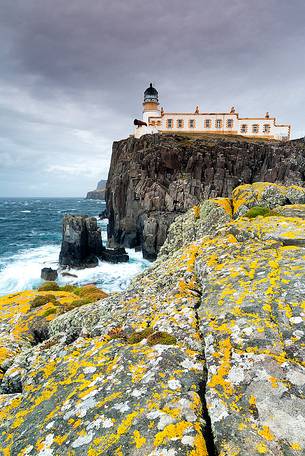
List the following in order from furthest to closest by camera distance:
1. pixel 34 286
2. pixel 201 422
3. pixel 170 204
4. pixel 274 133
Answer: pixel 274 133 < pixel 170 204 < pixel 34 286 < pixel 201 422

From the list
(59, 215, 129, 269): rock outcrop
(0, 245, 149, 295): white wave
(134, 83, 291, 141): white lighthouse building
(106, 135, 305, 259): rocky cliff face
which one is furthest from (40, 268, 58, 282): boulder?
(134, 83, 291, 141): white lighthouse building

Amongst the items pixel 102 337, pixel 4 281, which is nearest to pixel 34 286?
pixel 4 281

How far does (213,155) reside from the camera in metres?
77.6

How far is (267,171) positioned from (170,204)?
34.1 m

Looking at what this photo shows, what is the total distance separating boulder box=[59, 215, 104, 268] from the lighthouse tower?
65077 mm

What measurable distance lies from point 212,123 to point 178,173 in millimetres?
45470

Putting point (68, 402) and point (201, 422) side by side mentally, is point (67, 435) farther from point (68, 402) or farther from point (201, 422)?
point (201, 422)

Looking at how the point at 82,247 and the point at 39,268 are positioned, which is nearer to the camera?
the point at 39,268

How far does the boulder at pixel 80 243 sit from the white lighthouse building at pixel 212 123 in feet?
205

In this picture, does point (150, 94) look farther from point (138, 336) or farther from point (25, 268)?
point (138, 336)

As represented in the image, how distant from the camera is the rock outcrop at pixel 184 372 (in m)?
3.38

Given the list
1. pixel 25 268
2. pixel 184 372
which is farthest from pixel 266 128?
pixel 184 372

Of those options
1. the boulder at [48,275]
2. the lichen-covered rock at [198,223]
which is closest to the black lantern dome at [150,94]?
the boulder at [48,275]

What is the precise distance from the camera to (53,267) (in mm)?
54406
